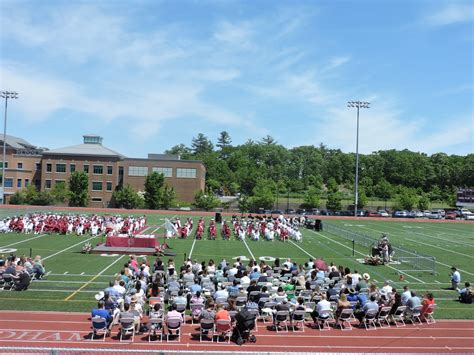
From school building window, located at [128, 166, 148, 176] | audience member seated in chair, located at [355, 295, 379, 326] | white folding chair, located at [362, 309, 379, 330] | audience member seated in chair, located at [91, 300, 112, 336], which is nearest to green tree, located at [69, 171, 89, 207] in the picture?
school building window, located at [128, 166, 148, 176]

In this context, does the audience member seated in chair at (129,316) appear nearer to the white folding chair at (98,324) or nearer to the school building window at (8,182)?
the white folding chair at (98,324)

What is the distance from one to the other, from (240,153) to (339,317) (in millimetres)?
130603

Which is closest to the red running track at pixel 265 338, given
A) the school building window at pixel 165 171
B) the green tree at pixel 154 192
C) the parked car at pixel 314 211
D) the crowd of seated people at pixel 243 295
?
the crowd of seated people at pixel 243 295

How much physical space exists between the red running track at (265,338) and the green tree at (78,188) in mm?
64834

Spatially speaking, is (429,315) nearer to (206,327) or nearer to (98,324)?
(206,327)

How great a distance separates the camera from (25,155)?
3428 inches

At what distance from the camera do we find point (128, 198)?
2997 inches

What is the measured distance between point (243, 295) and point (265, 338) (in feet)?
7.23

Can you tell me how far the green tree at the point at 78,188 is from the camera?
76375 mm

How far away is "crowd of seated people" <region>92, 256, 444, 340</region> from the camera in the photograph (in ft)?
43.9

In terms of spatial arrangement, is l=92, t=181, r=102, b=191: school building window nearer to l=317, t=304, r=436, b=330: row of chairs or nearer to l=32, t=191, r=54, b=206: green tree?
l=32, t=191, r=54, b=206: green tree

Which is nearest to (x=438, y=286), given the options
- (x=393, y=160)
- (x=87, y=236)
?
(x=87, y=236)

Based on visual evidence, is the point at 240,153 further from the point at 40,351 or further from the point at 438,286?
the point at 40,351

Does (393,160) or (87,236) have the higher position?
(393,160)
